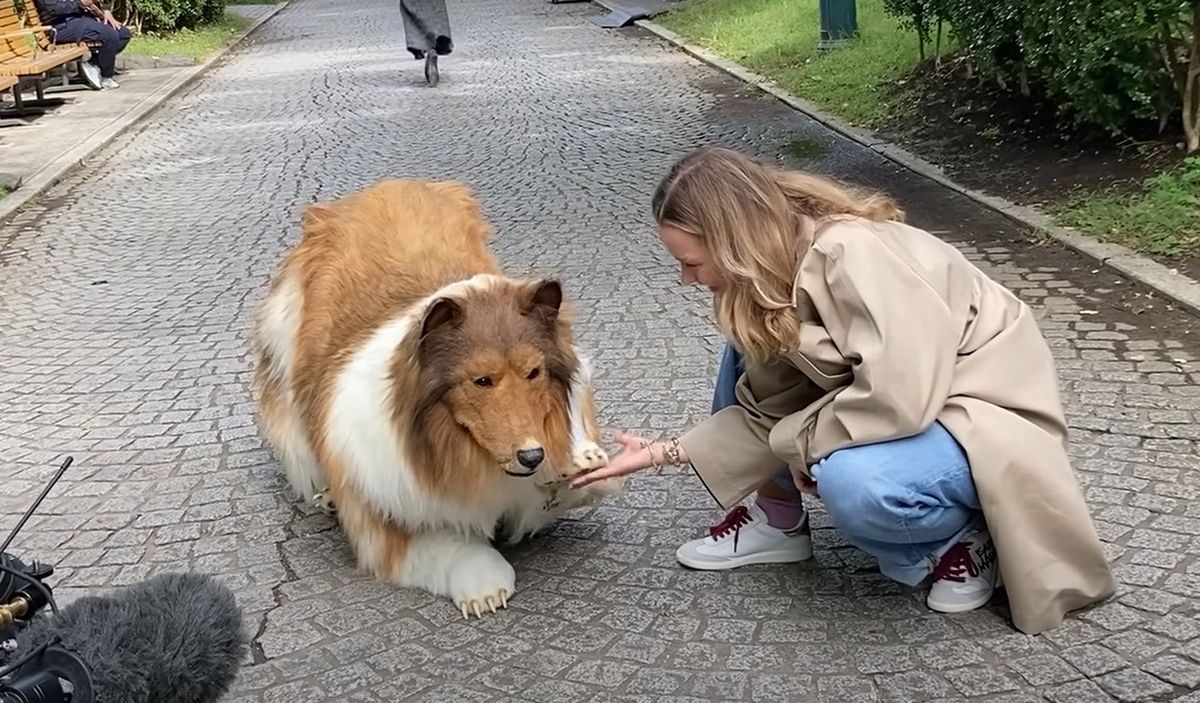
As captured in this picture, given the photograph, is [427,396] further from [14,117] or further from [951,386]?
[14,117]

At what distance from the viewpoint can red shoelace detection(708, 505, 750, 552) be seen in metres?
4.03

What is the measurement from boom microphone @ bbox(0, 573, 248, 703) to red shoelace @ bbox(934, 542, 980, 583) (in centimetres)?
199

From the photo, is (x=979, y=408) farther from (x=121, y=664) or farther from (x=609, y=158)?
(x=609, y=158)

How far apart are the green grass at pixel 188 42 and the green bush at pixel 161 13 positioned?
0.60 ft

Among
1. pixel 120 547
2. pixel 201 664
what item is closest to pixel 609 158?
pixel 120 547

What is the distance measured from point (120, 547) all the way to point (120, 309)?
135 inches

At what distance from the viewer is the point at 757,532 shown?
4.02 meters

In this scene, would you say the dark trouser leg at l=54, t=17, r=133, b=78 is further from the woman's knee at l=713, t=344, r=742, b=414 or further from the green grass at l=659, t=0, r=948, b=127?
the woman's knee at l=713, t=344, r=742, b=414

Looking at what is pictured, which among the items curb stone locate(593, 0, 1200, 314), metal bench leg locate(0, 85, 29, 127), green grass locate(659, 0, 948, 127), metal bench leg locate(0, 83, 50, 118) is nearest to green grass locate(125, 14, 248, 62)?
metal bench leg locate(0, 83, 50, 118)

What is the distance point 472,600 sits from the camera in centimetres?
383

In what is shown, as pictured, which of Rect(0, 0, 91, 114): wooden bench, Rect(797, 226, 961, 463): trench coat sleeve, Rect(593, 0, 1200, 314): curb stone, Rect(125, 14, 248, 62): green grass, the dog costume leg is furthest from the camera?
Rect(125, 14, 248, 62): green grass

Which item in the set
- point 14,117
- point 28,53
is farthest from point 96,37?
point 14,117

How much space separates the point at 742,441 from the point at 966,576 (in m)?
0.77

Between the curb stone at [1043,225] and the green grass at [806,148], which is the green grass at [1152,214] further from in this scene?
the green grass at [806,148]
